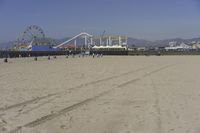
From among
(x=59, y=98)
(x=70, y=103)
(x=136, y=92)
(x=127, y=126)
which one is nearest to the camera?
(x=127, y=126)

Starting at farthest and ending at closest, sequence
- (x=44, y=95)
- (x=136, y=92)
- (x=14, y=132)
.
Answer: (x=136, y=92), (x=44, y=95), (x=14, y=132)

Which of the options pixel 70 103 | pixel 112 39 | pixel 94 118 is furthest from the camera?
pixel 112 39

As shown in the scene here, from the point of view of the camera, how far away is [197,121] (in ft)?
22.8

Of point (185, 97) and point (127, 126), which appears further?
point (185, 97)

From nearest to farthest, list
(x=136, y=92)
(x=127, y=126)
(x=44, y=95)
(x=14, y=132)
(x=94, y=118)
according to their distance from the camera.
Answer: (x=14, y=132) → (x=127, y=126) → (x=94, y=118) → (x=44, y=95) → (x=136, y=92)

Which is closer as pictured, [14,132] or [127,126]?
[14,132]

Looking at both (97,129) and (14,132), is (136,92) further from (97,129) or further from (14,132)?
(14,132)

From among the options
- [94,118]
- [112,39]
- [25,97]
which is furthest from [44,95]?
[112,39]

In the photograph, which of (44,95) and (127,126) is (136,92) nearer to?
(44,95)

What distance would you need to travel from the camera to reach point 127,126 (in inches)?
258

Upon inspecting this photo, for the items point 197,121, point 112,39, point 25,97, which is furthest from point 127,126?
point 112,39

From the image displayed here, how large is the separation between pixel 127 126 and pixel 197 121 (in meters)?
1.39

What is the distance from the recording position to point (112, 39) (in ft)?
486

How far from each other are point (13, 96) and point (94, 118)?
3.71m
